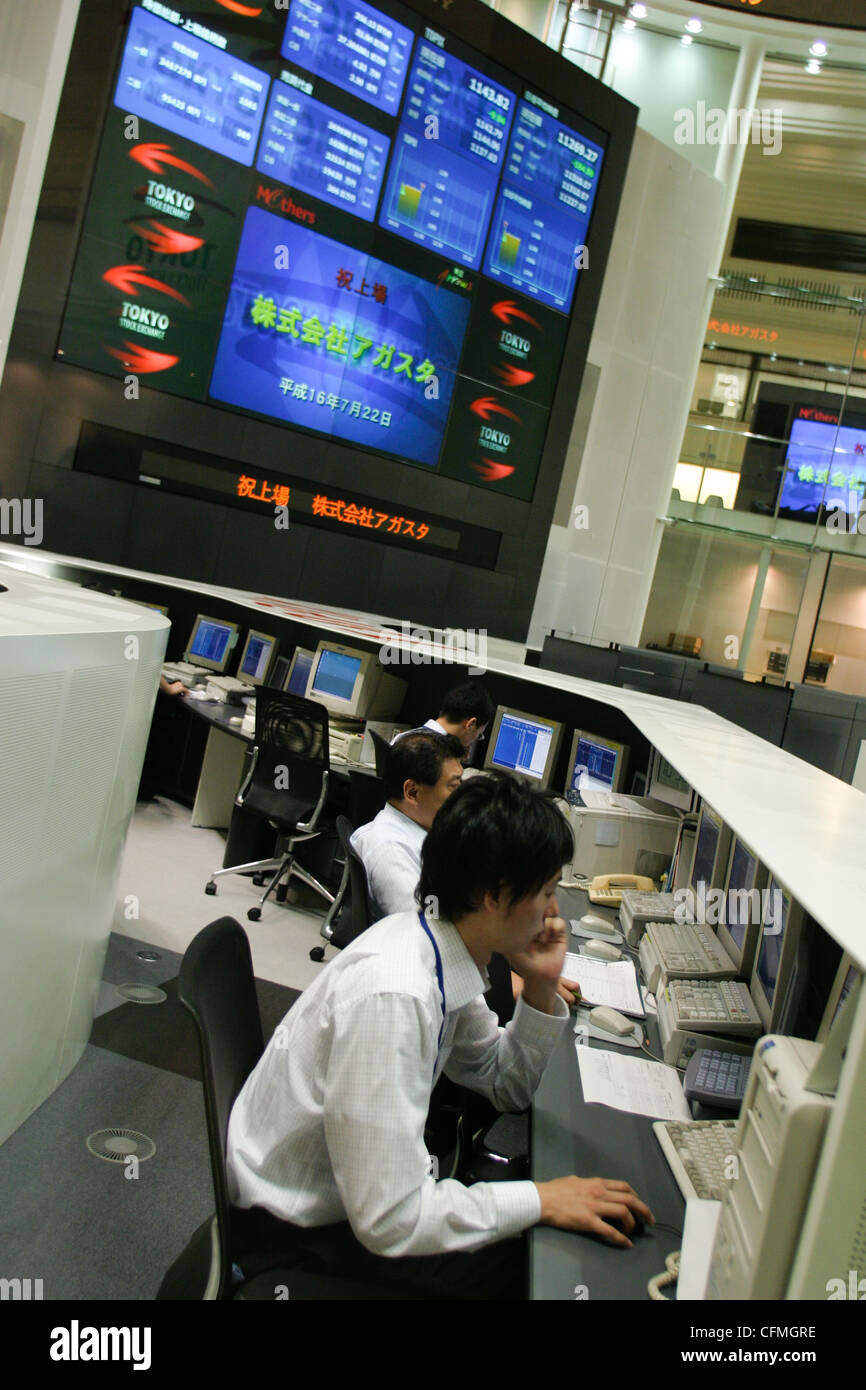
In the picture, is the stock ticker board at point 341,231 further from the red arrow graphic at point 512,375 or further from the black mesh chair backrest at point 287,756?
the black mesh chair backrest at point 287,756

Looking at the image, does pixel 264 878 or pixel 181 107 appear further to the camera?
pixel 181 107

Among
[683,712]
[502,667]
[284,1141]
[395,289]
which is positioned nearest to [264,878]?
[502,667]

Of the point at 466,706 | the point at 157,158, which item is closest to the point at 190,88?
the point at 157,158

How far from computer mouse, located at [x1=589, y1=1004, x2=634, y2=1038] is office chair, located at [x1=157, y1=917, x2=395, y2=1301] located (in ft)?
3.22

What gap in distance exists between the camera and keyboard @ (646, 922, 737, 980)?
242 centimetres

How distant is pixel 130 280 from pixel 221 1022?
5817 millimetres

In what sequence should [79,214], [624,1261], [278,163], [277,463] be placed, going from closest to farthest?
[624,1261], [79,214], [278,163], [277,463]

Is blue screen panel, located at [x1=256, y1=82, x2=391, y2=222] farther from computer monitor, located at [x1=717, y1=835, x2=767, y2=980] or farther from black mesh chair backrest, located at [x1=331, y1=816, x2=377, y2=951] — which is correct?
computer monitor, located at [x1=717, y1=835, x2=767, y2=980]

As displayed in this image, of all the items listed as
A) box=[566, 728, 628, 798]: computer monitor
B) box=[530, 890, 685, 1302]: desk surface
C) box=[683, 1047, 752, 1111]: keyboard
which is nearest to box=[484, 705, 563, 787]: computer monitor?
box=[566, 728, 628, 798]: computer monitor

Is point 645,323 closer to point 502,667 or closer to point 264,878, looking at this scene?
point 502,667

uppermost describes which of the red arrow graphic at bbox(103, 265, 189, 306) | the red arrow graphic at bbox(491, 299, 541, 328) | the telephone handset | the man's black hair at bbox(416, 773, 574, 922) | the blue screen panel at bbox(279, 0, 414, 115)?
the blue screen panel at bbox(279, 0, 414, 115)

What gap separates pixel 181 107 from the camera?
6.22 meters

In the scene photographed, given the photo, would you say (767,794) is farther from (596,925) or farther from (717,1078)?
(596,925)

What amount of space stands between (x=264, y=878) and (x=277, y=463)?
3.24m
